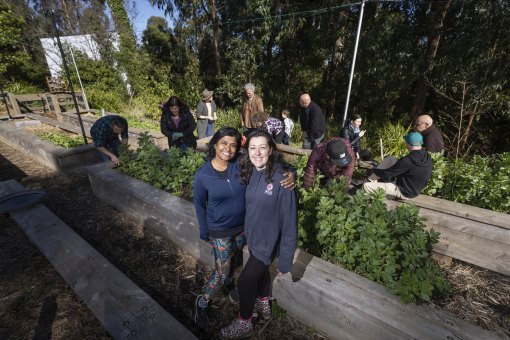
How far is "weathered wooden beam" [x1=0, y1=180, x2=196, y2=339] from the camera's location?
7.04 feet

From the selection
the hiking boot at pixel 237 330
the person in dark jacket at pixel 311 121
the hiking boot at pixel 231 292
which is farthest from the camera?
the person in dark jacket at pixel 311 121

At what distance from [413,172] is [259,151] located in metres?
2.55

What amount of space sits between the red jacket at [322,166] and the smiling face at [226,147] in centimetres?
141

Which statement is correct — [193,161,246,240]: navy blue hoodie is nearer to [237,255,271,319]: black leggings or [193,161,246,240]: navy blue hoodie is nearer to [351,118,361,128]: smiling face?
[237,255,271,319]: black leggings

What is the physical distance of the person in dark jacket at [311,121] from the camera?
5919 millimetres

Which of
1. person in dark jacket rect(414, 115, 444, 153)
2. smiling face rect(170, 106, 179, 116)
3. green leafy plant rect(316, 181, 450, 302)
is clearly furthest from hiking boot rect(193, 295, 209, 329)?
person in dark jacket rect(414, 115, 444, 153)

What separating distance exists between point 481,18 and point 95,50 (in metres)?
22.3

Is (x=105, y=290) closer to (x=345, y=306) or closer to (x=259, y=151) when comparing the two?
(x=259, y=151)

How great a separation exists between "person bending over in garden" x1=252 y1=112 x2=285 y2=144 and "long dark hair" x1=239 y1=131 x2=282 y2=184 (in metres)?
3.58

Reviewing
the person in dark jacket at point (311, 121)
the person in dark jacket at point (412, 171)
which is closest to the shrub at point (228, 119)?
the person in dark jacket at point (311, 121)

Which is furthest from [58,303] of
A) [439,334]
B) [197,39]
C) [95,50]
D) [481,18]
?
[95,50]

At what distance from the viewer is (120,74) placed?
1584cm

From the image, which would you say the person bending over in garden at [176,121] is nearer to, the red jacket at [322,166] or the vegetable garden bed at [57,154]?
the vegetable garden bed at [57,154]

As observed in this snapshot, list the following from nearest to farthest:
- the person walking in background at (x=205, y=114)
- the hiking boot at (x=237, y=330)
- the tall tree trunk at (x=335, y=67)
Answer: the hiking boot at (x=237, y=330)
the person walking in background at (x=205, y=114)
the tall tree trunk at (x=335, y=67)
